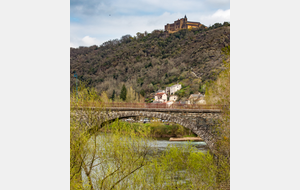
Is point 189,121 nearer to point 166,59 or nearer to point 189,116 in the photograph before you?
point 189,116

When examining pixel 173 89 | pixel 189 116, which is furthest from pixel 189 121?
pixel 173 89

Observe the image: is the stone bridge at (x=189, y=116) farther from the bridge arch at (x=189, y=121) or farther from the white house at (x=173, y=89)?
the white house at (x=173, y=89)

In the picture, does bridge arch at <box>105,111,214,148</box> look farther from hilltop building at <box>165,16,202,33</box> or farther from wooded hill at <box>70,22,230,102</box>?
hilltop building at <box>165,16,202,33</box>

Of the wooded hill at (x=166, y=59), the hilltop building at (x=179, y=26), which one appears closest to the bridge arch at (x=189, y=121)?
the wooded hill at (x=166, y=59)

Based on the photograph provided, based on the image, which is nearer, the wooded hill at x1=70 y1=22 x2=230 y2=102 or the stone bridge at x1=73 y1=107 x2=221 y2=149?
the stone bridge at x1=73 y1=107 x2=221 y2=149

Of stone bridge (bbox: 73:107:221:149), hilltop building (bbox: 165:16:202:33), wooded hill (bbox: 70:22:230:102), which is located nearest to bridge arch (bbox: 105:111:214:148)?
stone bridge (bbox: 73:107:221:149)

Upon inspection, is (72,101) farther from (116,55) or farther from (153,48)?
(153,48)
